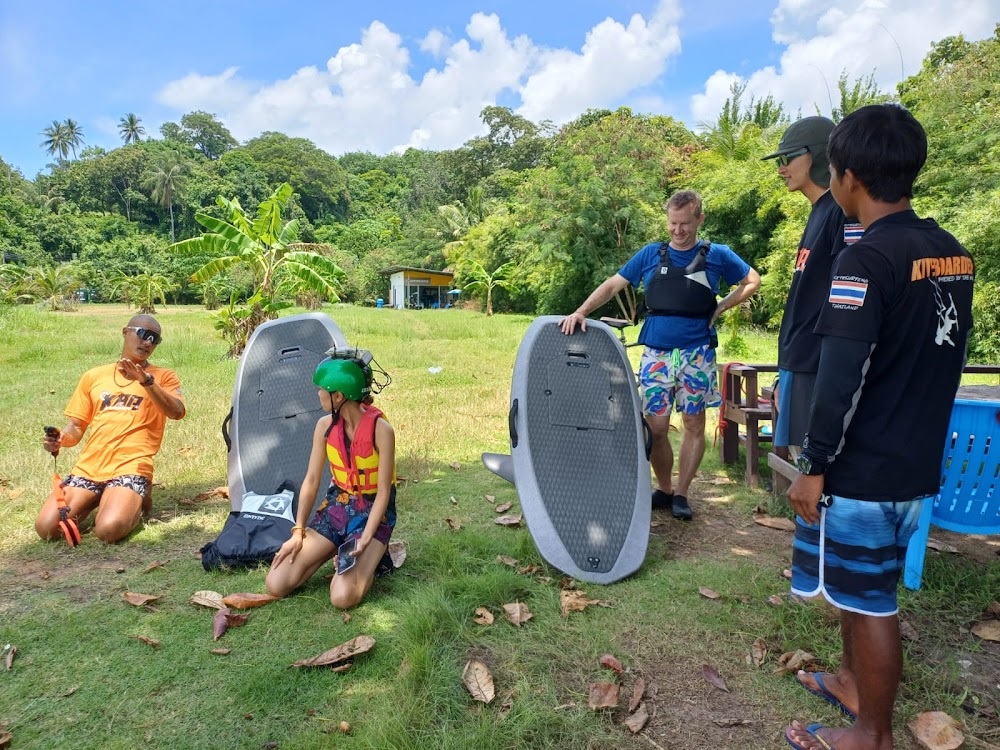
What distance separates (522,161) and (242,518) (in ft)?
168

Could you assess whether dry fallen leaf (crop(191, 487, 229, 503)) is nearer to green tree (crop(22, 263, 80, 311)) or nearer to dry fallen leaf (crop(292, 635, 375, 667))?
dry fallen leaf (crop(292, 635, 375, 667))

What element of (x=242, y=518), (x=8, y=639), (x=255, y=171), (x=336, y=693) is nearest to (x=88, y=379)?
(x=242, y=518)

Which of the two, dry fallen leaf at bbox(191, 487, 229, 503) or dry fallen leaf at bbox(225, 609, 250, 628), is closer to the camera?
dry fallen leaf at bbox(225, 609, 250, 628)

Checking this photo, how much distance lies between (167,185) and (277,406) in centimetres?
6983

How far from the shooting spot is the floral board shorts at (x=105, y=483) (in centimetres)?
417

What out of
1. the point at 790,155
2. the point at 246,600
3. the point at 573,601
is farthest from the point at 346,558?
the point at 790,155

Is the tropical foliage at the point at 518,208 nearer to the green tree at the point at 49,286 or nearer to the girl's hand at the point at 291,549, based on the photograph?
the green tree at the point at 49,286

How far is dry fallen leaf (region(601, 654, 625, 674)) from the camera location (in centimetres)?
258

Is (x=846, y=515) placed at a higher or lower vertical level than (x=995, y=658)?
higher

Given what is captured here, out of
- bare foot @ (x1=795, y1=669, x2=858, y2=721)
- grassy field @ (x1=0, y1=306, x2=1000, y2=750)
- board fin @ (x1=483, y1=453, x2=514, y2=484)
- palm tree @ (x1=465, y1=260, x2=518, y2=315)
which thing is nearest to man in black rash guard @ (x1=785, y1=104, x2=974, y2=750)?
bare foot @ (x1=795, y1=669, x2=858, y2=721)

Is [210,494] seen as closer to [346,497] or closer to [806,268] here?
[346,497]

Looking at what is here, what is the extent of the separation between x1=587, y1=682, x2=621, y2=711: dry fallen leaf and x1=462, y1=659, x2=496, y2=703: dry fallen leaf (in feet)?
1.23

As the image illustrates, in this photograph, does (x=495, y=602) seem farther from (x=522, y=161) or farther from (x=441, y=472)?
(x=522, y=161)

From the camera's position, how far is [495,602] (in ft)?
10.3
